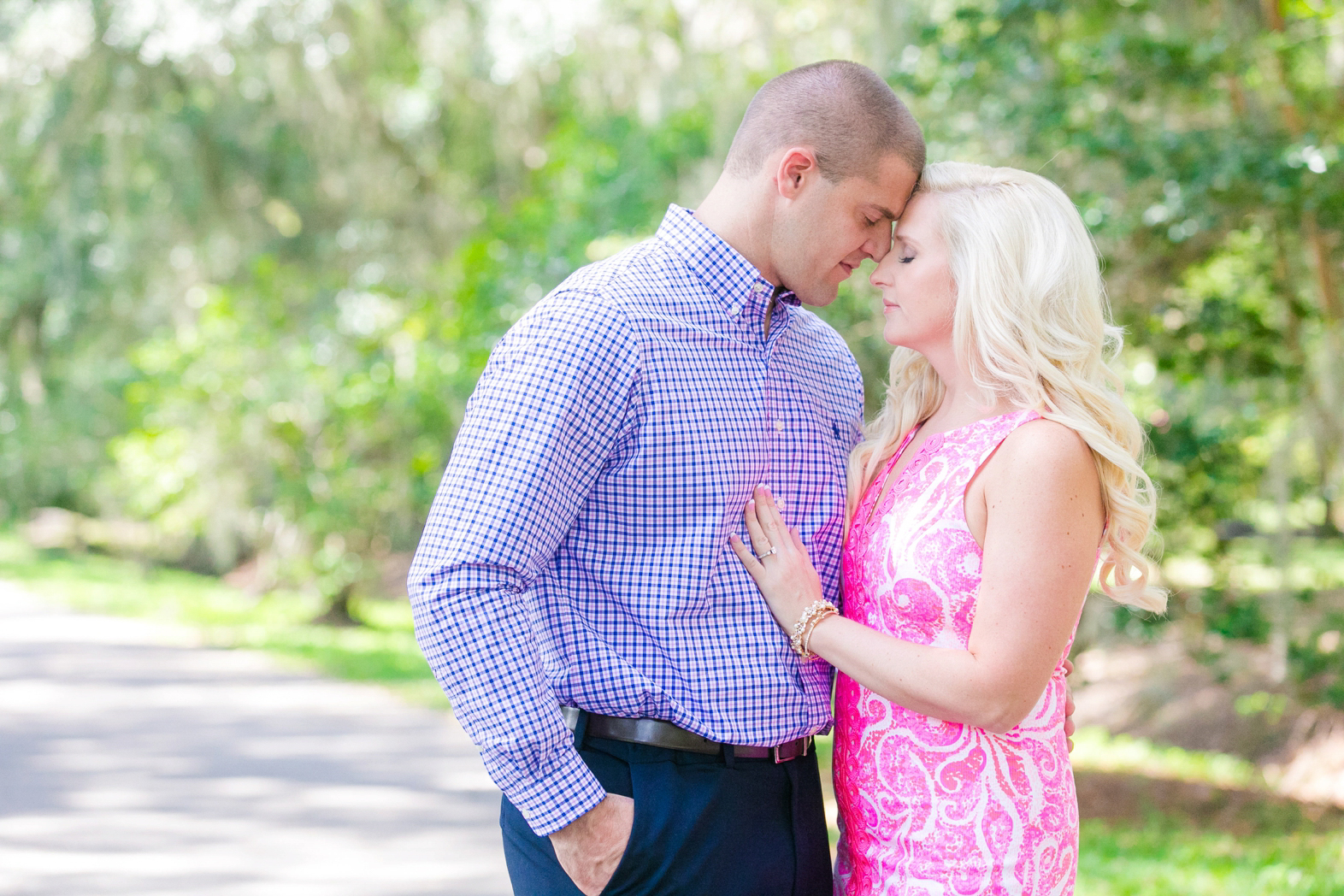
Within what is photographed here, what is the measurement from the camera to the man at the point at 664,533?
6.21ft

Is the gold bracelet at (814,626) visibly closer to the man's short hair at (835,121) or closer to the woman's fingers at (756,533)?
the woman's fingers at (756,533)

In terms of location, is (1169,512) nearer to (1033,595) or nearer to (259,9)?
(1033,595)

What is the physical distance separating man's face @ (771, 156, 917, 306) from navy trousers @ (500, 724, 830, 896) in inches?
34.7

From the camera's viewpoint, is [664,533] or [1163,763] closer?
[664,533]

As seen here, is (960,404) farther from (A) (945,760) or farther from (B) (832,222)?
(A) (945,760)

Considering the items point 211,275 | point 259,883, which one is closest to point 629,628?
point 259,883

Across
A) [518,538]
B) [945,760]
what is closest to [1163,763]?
[945,760]

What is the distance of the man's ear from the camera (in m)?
2.19

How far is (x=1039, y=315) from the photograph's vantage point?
2125 millimetres

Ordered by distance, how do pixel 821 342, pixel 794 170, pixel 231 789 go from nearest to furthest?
pixel 794 170, pixel 821 342, pixel 231 789

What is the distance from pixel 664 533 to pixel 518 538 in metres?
0.28

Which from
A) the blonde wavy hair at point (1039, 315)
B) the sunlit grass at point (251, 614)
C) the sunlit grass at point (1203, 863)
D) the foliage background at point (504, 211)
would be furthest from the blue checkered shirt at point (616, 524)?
the sunlit grass at point (251, 614)

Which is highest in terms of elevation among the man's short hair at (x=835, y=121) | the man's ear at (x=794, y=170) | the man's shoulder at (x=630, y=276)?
the man's short hair at (x=835, y=121)

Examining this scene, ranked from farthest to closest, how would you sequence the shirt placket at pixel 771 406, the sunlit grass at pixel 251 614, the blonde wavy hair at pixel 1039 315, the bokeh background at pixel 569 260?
the sunlit grass at pixel 251 614
the bokeh background at pixel 569 260
the shirt placket at pixel 771 406
the blonde wavy hair at pixel 1039 315
